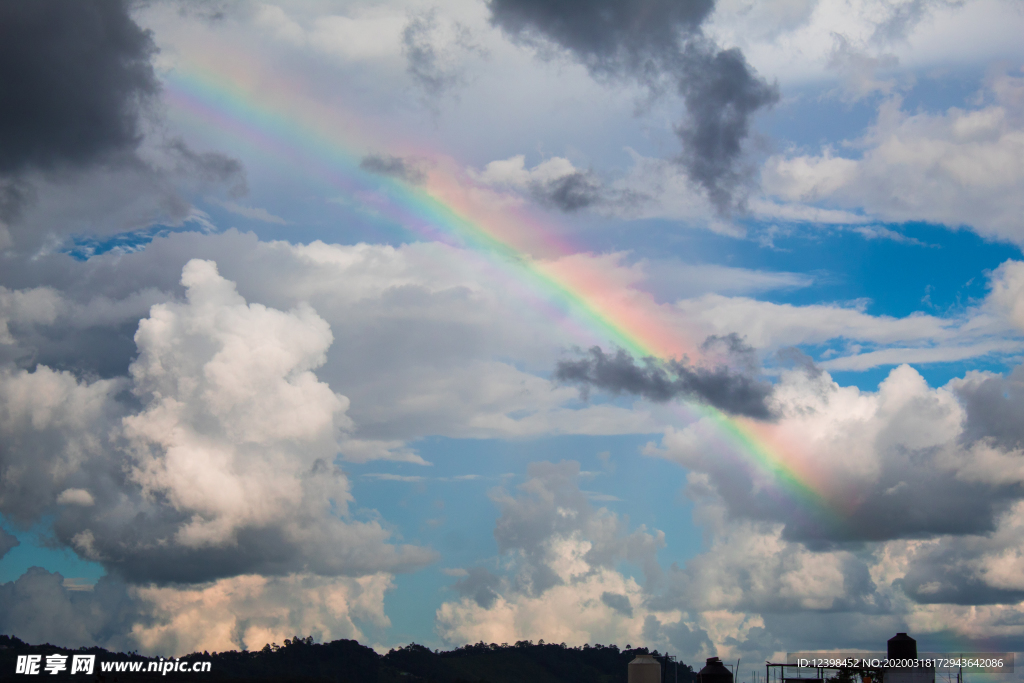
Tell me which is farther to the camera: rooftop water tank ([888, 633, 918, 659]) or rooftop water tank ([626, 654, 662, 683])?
rooftop water tank ([888, 633, 918, 659])

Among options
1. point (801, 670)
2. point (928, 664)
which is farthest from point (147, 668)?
point (928, 664)

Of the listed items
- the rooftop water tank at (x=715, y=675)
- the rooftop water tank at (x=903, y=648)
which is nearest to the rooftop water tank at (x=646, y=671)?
the rooftop water tank at (x=715, y=675)

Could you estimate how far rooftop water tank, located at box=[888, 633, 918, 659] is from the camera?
8581cm

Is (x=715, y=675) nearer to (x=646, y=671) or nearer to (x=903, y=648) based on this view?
(x=646, y=671)

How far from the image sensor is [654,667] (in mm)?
71875

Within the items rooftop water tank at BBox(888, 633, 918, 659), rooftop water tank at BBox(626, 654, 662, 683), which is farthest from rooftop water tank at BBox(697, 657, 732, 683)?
rooftop water tank at BBox(888, 633, 918, 659)

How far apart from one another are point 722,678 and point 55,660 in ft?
546

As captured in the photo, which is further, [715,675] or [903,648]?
[903,648]

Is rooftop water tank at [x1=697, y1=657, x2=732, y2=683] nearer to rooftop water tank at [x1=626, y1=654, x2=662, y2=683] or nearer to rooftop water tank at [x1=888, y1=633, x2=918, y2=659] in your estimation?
rooftop water tank at [x1=626, y1=654, x2=662, y2=683]

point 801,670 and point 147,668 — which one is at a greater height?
point 801,670

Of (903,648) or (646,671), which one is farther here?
(903,648)

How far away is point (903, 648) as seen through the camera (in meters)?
86.4

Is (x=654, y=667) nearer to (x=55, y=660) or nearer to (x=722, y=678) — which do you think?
(x=722, y=678)

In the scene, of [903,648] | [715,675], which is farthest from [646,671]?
[903,648]
